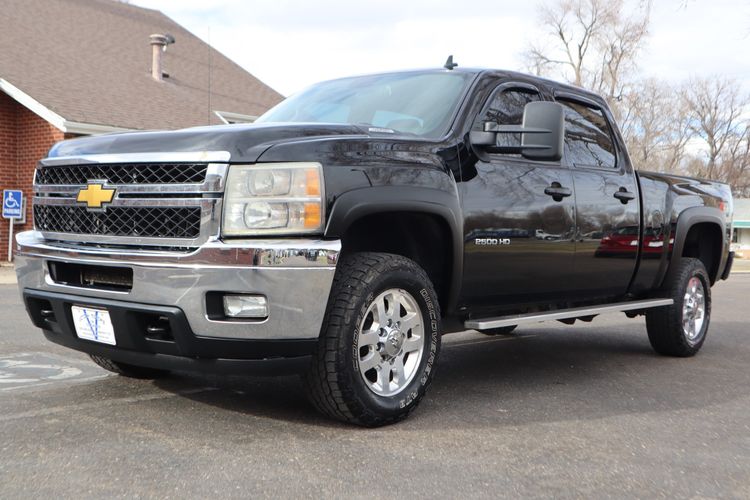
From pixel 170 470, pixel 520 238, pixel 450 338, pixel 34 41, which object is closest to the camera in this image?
pixel 170 470

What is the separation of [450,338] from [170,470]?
4766mm

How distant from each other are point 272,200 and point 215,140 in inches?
15.9

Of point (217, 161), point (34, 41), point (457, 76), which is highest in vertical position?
point (34, 41)

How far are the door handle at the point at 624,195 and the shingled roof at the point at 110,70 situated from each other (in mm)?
13088

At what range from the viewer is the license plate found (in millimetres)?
4059

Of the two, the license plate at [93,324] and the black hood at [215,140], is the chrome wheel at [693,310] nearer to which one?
the black hood at [215,140]

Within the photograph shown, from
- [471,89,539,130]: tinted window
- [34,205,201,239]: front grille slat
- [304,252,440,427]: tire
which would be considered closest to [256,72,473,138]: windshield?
[471,89,539,130]: tinted window

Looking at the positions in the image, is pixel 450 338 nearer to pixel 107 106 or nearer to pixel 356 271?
pixel 356 271

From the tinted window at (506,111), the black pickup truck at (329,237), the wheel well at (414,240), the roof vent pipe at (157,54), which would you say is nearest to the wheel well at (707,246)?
the black pickup truck at (329,237)

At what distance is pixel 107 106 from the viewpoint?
59.2ft

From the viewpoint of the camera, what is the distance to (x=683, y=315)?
23.1 feet

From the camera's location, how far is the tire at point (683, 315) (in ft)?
22.8

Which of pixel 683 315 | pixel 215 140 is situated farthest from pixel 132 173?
pixel 683 315

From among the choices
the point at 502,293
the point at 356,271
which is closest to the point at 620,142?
the point at 502,293
